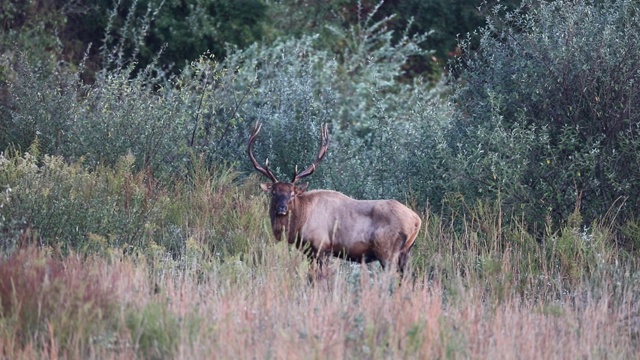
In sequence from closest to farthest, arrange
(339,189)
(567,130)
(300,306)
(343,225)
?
(300,306)
(343,225)
(567,130)
(339,189)

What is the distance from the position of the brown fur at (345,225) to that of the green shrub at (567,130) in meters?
1.55

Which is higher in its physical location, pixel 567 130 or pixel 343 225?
pixel 567 130

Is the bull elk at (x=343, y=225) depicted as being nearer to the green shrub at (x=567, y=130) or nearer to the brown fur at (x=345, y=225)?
the brown fur at (x=345, y=225)

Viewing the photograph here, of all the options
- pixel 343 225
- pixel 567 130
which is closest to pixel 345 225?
pixel 343 225

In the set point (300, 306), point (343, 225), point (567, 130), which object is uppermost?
point (567, 130)

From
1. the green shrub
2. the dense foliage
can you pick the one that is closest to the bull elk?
the dense foliage

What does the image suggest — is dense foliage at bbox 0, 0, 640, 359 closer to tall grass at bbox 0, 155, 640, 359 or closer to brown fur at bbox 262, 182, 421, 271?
tall grass at bbox 0, 155, 640, 359

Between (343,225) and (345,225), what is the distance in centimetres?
2

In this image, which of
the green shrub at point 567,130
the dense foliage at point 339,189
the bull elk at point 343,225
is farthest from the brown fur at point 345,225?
the green shrub at point 567,130

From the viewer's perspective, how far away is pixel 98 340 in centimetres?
691

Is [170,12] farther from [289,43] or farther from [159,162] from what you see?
[159,162]

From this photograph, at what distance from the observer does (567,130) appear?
37.0 feet

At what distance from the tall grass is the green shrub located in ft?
2.94

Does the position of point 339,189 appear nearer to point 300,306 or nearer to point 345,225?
point 345,225
